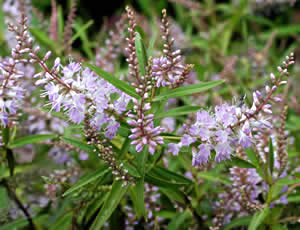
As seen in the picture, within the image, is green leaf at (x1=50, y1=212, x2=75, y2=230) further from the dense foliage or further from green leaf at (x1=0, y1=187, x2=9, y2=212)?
green leaf at (x1=0, y1=187, x2=9, y2=212)

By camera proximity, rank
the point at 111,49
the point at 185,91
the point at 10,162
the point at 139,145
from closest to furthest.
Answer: the point at 139,145 < the point at 185,91 < the point at 10,162 < the point at 111,49

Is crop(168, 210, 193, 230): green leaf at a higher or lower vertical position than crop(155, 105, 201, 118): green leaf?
lower

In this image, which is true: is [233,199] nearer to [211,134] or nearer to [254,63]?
[211,134]

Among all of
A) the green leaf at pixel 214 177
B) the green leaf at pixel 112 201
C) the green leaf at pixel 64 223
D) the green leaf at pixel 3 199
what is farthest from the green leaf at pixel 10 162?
the green leaf at pixel 214 177

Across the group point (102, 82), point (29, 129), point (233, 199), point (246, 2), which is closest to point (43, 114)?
point (29, 129)

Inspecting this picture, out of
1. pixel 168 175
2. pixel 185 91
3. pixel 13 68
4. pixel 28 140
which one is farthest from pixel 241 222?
pixel 13 68

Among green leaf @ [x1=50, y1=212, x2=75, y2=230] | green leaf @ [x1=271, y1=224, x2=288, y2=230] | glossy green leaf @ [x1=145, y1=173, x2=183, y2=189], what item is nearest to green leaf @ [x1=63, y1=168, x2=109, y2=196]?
glossy green leaf @ [x1=145, y1=173, x2=183, y2=189]

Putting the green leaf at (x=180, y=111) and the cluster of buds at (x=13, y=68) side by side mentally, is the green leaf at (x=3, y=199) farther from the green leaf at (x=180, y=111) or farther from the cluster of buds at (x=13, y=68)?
the green leaf at (x=180, y=111)

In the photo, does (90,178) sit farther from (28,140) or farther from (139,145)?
(28,140)
